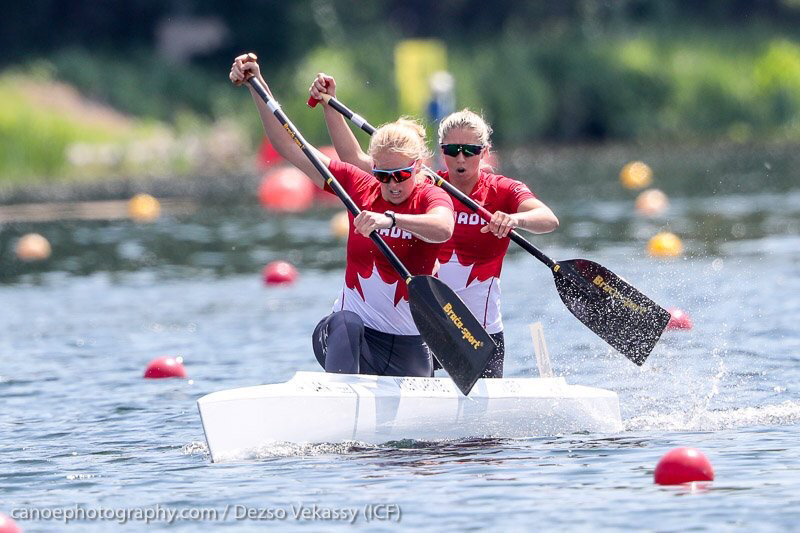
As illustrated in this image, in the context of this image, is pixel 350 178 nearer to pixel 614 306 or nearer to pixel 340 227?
pixel 614 306

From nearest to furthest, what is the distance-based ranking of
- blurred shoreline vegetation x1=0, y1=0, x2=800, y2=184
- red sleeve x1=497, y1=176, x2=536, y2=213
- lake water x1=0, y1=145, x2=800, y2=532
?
lake water x1=0, y1=145, x2=800, y2=532 → red sleeve x1=497, y1=176, x2=536, y2=213 → blurred shoreline vegetation x1=0, y1=0, x2=800, y2=184

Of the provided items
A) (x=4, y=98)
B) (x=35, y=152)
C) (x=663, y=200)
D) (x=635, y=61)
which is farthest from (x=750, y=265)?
(x=635, y=61)

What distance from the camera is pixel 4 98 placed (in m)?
34.3

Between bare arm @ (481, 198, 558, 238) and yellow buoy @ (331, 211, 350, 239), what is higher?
yellow buoy @ (331, 211, 350, 239)

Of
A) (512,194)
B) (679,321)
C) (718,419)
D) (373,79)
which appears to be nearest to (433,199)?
(512,194)

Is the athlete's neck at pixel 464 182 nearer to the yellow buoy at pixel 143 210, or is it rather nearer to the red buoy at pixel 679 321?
the red buoy at pixel 679 321

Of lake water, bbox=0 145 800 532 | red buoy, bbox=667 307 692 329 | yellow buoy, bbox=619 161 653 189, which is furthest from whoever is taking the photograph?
yellow buoy, bbox=619 161 653 189

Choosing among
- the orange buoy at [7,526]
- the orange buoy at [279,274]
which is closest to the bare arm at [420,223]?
the orange buoy at [7,526]

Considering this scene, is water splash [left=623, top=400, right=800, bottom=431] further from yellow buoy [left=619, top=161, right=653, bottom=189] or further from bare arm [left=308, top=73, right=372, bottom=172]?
yellow buoy [left=619, top=161, right=653, bottom=189]

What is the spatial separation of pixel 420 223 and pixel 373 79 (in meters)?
30.3

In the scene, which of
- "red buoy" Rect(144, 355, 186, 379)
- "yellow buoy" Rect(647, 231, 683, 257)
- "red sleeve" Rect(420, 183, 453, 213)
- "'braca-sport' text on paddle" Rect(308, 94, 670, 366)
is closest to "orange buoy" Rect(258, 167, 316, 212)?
"yellow buoy" Rect(647, 231, 683, 257)

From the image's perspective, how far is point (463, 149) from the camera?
913cm

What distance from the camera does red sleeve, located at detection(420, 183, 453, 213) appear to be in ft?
28.5

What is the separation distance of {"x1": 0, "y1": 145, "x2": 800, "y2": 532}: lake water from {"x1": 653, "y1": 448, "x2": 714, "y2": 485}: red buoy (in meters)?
0.08
